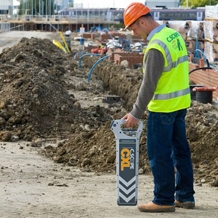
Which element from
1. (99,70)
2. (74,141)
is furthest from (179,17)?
(74,141)

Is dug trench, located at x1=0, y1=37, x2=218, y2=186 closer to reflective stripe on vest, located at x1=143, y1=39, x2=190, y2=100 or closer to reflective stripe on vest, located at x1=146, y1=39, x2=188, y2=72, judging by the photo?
reflective stripe on vest, located at x1=143, y1=39, x2=190, y2=100

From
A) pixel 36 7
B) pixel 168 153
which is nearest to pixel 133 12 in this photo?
pixel 168 153

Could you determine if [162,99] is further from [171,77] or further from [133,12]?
[133,12]

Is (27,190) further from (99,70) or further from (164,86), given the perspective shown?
(99,70)

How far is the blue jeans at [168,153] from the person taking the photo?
6.16m

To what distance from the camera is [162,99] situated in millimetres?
6141

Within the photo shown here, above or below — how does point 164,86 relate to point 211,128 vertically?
above

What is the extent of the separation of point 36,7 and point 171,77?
131m

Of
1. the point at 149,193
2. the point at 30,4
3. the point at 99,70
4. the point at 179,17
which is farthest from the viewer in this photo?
the point at 30,4

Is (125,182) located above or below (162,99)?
below

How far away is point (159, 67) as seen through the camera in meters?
5.98

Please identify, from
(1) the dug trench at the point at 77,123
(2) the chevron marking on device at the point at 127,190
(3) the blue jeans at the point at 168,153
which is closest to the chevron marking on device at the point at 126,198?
(2) the chevron marking on device at the point at 127,190

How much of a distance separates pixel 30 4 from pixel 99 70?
110660mm

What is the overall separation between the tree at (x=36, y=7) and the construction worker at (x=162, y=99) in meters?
126
